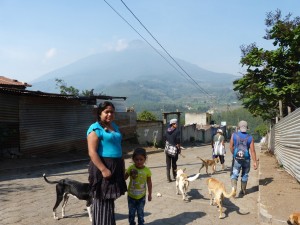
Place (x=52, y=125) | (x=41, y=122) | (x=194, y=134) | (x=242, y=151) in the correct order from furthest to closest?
(x=194, y=134), (x=52, y=125), (x=41, y=122), (x=242, y=151)

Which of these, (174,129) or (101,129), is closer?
(101,129)

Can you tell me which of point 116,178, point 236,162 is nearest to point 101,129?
point 116,178

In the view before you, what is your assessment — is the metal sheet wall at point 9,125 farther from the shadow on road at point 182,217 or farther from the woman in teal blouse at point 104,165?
the woman in teal blouse at point 104,165

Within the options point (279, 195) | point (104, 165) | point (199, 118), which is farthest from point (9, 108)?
point (199, 118)

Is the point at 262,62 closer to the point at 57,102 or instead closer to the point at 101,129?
the point at 57,102

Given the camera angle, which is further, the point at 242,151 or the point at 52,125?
the point at 52,125

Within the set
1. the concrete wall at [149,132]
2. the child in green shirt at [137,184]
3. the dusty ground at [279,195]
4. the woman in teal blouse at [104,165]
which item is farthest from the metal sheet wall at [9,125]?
the concrete wall at [149,132]

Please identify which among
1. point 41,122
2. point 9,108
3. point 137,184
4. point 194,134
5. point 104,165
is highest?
point 9,108

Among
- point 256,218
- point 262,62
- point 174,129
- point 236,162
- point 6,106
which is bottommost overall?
point 256,218

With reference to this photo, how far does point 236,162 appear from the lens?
8172 millimetres

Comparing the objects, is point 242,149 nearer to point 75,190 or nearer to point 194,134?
point 75,190

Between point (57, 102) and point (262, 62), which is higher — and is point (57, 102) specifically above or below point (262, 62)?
below

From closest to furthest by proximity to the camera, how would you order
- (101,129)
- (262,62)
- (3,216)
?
(101,129) < (3,216) < (262,62)

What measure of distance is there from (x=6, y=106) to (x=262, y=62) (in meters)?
11.6
